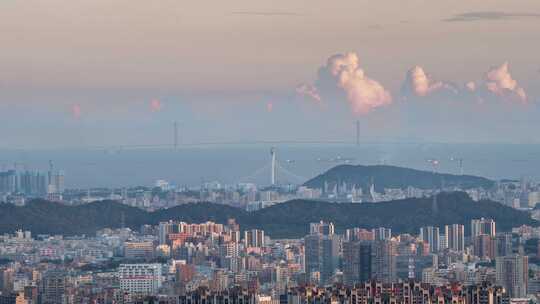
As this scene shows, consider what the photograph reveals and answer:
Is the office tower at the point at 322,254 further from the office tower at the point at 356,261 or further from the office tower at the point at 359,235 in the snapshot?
the office tower at the point at 359,235

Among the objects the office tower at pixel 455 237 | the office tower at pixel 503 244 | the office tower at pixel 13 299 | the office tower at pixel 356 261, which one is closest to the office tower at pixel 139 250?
the office tower at pixel 356 261

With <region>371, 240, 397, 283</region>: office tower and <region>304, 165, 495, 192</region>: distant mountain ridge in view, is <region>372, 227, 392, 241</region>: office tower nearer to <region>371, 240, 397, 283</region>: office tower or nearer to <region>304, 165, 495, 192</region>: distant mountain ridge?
<region>371, 240, 397, 283</region>: office tower

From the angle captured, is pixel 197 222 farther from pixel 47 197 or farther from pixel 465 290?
pixel 465 290

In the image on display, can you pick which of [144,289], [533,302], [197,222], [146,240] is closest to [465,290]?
[533,302]

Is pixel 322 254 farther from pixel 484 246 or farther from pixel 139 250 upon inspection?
pixel 139 250

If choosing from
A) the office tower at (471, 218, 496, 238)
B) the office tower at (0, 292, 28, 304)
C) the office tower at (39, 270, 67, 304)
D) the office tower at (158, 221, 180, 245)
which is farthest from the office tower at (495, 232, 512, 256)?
the office tower at (0, 292, 28, 304)

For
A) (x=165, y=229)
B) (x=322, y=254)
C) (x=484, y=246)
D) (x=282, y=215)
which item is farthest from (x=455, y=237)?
(x=282, y=215)
